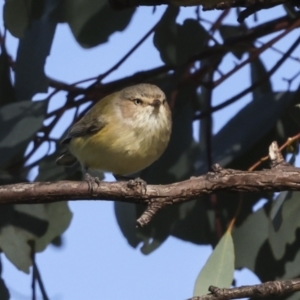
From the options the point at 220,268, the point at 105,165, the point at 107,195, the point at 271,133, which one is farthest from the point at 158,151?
A: the point at 107,195

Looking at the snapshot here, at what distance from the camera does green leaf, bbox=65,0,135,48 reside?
3.01 meters

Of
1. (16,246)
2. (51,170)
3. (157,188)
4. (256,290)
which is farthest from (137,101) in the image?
(256,290)

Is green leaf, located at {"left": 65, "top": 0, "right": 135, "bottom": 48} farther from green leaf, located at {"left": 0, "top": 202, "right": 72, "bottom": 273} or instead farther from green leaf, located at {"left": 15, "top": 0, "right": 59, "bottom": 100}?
green leaf, located at {"left": 0, "top": 202, "right": 72, "bottom": 273}

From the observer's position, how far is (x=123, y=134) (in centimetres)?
309

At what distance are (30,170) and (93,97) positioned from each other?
0.36 meters

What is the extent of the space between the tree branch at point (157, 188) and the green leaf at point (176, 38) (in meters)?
1.15

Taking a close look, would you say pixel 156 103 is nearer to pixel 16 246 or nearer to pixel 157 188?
pixel 16 246

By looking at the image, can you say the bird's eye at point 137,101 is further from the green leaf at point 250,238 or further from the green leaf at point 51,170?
the green leaf at point 250,238

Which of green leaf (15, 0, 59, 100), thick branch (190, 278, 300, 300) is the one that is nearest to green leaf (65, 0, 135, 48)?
green leaf (15, 0, 59, 100)

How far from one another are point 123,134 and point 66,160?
0.25m

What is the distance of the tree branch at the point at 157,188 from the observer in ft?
6.64

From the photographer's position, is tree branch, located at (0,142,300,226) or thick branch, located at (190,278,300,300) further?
tree branch, located at (0,142,300,226)

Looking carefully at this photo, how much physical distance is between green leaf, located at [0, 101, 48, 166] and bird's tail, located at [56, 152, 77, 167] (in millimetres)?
312

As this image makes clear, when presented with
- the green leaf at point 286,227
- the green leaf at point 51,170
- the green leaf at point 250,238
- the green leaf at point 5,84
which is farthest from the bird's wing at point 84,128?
the green leaf at point 286,227
